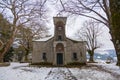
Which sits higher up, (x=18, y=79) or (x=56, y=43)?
(x=56, y=43)

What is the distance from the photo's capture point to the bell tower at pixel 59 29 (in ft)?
120

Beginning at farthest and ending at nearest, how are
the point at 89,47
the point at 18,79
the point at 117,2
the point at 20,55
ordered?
the point at 20,55 → the point at 89,47 → the point at 18,79 → the point at 117,2

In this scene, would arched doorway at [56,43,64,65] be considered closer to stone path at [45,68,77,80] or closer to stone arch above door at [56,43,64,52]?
stone arch above door at [56,43,64,52]

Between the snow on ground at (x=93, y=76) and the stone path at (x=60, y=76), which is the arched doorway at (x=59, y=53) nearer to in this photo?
the stone path at (x=60, y=76)

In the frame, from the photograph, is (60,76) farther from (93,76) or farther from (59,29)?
(59,29)

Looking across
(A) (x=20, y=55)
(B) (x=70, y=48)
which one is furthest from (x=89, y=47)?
(A) (x=20, y=55)

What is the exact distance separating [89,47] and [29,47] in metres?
17.6

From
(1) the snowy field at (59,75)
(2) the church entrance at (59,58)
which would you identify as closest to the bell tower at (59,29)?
(2) the church entrance at (59,58)

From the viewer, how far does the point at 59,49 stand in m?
36.7

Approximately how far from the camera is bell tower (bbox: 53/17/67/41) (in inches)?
1435

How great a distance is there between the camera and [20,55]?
200 feet

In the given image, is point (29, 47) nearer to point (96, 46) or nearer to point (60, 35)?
point (60, 35)

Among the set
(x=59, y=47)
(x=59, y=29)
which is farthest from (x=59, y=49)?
(x=59, y=29)

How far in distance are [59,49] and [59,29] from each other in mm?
4262
